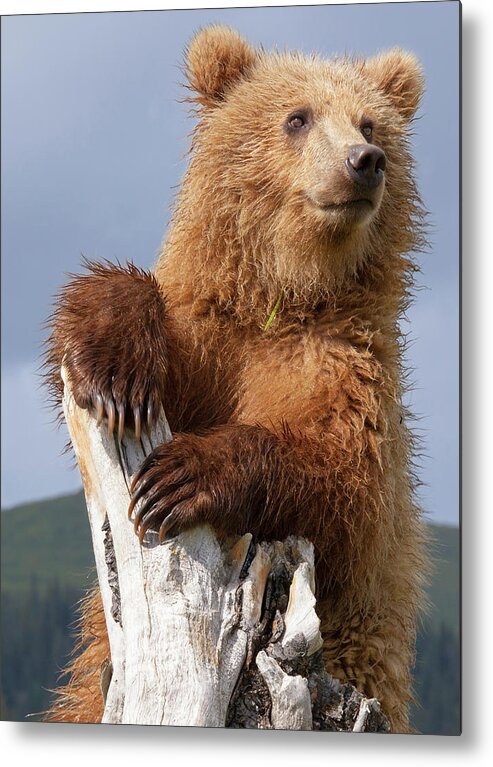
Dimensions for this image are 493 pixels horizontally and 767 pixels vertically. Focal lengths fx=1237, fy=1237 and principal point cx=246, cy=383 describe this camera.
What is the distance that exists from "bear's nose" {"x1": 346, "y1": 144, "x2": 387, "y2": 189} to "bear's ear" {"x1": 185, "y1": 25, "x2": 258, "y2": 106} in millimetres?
743

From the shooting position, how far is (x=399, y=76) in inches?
180

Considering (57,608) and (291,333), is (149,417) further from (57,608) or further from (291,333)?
(57,608)

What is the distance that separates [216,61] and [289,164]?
20.3 inches

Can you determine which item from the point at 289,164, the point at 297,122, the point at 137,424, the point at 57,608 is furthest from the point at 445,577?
the point at 57,608

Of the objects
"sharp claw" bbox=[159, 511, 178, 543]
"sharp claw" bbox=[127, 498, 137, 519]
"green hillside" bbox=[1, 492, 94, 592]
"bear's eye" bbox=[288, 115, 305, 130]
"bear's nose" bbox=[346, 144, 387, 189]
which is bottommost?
"sharp claw" bbox=[159, 511, 178, 543]

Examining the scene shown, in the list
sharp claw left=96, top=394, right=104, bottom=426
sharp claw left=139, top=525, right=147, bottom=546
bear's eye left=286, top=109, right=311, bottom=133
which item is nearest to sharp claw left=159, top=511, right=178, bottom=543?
sharp claw left=139, top=525, right=147, bottom=546

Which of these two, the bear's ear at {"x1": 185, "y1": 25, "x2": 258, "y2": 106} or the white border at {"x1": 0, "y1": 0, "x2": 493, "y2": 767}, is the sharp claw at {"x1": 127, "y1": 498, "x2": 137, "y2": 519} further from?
the bear's ear at {"x1": 185, "y1": 25, "x2": 258, "y2": 106}

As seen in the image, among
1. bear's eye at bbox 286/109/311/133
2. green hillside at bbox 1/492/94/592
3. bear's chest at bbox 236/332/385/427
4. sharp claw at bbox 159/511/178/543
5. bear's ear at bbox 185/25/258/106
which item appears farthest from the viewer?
green hillside at bbox 1/492/94/592

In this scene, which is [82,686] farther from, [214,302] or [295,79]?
[295,79]

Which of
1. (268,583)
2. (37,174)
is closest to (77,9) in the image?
(37,174)

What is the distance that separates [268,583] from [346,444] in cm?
54

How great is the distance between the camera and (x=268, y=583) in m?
3.82

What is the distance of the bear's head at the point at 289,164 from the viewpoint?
4.28m

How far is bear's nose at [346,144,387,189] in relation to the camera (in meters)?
3.97
